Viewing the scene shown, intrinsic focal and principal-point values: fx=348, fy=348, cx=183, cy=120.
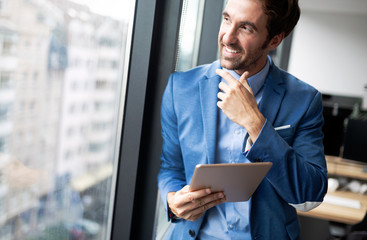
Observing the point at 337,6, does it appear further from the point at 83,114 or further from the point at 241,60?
the point at 83,114

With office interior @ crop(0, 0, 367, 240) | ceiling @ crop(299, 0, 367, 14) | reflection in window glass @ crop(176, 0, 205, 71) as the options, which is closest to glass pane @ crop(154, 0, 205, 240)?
reflection in window glass @ crop(176, 0, 205, 71)

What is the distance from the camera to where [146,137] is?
1.34 m

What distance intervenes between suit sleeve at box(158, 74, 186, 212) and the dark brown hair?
0.38 meters

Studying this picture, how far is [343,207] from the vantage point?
2.25 meters

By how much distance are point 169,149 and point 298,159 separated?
43 cm

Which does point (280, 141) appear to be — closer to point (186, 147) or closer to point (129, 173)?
point (186, 147)

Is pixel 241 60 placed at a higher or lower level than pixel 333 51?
lower

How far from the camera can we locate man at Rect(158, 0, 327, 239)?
1066mm

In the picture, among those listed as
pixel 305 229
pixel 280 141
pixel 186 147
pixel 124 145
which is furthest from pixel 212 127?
pixel 305 229

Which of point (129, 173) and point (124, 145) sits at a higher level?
point (124, 145)

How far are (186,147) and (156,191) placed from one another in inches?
11.6

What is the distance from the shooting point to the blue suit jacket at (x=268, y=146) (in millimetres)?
1051

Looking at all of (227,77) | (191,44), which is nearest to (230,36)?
(227,77)

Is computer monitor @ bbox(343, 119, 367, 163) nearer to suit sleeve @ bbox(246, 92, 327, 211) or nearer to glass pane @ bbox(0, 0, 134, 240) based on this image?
suit sleeve @ bbox(246, 92, 327, 211)
